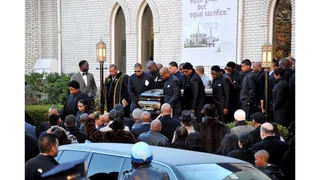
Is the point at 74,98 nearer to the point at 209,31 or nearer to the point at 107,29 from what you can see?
the point at 209,31

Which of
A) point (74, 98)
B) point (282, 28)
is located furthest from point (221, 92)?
point (282, 28)

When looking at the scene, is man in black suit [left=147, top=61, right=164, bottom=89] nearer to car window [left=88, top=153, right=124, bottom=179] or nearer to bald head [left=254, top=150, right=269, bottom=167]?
bald head [left=254, top=150, right=269, bottom=167]

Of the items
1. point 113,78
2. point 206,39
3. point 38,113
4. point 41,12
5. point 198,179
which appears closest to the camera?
point 198,179

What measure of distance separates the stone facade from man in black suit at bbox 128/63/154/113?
5029 mm

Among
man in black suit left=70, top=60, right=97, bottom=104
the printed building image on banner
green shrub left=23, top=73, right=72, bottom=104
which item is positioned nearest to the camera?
man in black suit left=70, top=60, right=97, bottom=104

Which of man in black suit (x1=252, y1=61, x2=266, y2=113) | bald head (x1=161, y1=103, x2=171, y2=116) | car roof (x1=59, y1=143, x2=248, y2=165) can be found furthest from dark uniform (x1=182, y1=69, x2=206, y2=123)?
car roof (x1=59, y1=143, x2=248, y2=165)

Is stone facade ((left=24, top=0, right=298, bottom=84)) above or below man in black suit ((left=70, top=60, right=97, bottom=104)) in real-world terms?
above

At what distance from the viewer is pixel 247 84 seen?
1150cm

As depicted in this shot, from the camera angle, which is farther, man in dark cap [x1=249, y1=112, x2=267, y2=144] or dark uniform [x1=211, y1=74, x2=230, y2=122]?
dark uniform [x1=211, y1=74, x2=230, y2=122]

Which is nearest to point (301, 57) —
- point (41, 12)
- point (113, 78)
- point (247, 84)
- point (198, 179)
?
point (198, 179)

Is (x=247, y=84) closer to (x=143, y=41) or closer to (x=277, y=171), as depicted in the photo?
(x=277, y=171)

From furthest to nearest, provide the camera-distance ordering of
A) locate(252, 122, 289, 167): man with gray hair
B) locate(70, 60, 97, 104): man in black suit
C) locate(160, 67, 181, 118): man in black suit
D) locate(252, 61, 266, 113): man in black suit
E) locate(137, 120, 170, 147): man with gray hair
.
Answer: locate(70, 60, 97, 104): man in black suit, locate(252, 61, 266, 113): man in black suit, locate(160, 67, 181, 118): man in black suit, locate(137, 120, 170, 147): man with gray hair, locate(252, 122, 289, 167): man with gray hair

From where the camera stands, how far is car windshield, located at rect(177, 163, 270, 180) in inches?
189

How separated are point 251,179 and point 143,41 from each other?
1569 centimetres
